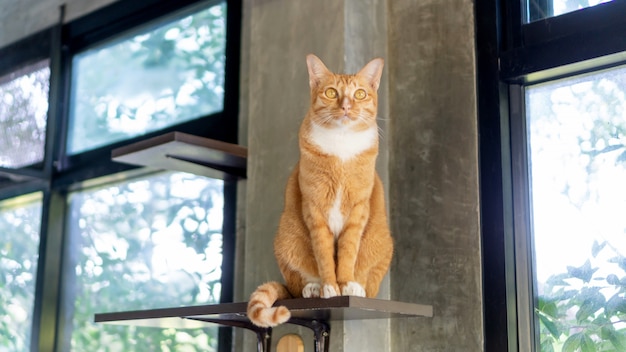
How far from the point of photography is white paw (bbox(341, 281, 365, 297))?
2090mm

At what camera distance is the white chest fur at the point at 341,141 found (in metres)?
2.19

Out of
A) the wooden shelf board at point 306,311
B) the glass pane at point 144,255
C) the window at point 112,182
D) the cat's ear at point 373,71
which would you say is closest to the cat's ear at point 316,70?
the cat's ear at point 373,71

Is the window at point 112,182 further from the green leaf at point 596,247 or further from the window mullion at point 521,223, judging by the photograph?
the green leaf at point 596,247

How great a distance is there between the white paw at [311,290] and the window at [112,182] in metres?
0.83

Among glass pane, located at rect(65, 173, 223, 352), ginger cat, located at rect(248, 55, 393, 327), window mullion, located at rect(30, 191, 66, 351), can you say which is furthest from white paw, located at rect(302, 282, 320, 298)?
window mullion, located at rect(30, 191, 66, 351)

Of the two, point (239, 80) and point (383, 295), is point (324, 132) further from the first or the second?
point (239, 80)

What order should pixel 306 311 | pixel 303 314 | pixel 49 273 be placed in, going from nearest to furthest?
1. pixel 306 311
2. pixel 303 314
3. pixel 49 273

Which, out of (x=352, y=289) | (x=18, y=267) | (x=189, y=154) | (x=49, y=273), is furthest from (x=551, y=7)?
(x=18, y=267)

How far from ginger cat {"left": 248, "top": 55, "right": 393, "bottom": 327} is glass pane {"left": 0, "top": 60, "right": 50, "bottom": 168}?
1955 mm

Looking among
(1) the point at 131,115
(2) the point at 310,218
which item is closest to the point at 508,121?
(2) the point at 310,218

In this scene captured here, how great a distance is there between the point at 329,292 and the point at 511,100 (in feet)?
2.88

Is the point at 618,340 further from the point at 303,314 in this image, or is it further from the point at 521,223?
the point at 303,314

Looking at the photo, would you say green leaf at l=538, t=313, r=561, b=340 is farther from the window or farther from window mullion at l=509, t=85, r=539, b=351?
the window

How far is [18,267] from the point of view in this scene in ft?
12.1
